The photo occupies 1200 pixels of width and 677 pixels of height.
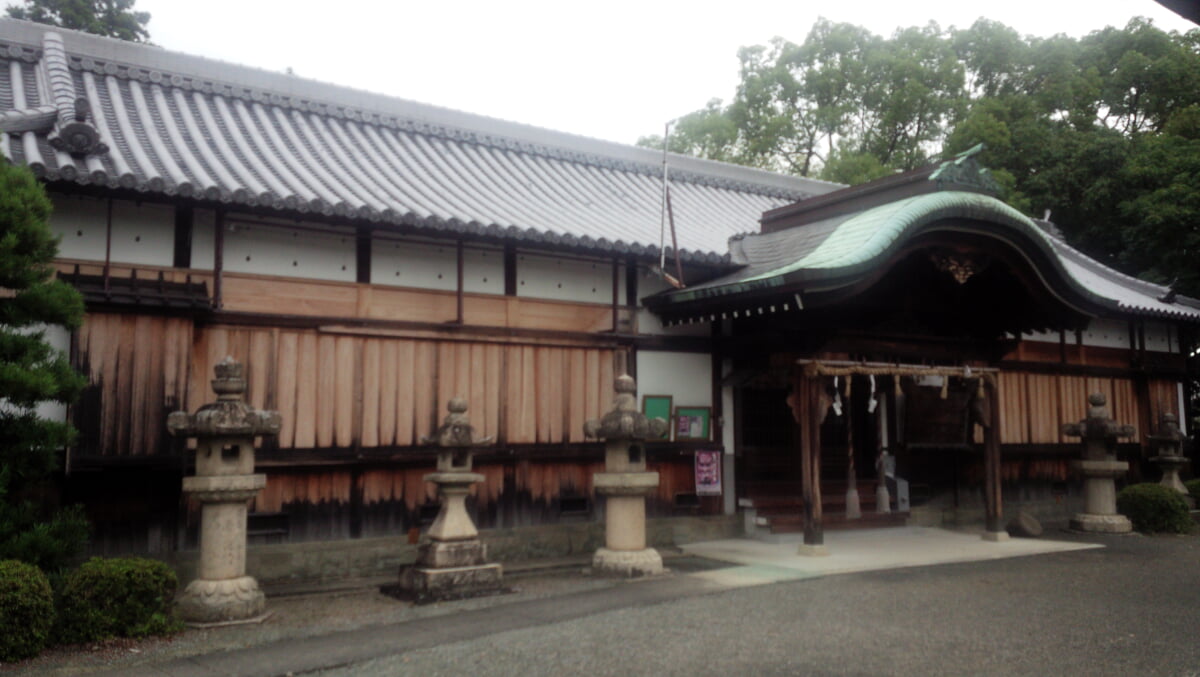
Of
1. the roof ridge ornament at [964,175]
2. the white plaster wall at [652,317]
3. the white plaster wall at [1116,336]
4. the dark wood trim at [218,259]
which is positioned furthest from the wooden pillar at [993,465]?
the dark wood trim at [218,259]

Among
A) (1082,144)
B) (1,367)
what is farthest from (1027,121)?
(1,367)

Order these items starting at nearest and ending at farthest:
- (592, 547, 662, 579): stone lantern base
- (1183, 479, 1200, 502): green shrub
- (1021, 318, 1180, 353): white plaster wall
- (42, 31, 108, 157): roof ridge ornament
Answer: (42, 31, 108, 157): roof ridge ornament → (592, 547, 662, 579): stone lantern base → (1021, 318, 1180, 353): white plaster wall → (1183, 479, 1200, 502): green shrub

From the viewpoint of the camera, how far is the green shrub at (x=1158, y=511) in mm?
14922

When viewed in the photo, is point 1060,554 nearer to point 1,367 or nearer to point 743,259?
point 743,259

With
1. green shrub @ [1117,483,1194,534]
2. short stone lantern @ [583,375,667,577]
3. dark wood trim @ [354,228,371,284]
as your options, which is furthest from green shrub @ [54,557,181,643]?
green shrub @ [1117,483,1194,534]

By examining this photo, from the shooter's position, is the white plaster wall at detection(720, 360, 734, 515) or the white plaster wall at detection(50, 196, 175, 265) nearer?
the white plaster wall at detection(50, 196, 175, 265)

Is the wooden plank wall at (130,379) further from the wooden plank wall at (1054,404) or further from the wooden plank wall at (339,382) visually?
the wooden plank wall at (1054,404)

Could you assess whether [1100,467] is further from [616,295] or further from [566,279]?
[566,279]

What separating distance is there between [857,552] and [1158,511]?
6.64 metres

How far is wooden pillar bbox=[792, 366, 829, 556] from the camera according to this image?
38.9ft

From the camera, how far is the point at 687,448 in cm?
1319

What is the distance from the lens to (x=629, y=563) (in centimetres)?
1024

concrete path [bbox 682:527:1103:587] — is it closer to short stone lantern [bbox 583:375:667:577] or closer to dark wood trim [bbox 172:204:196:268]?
short stone lantern [bbox 583:375:667:577]

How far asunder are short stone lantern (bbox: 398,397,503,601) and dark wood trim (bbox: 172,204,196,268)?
349 cm
